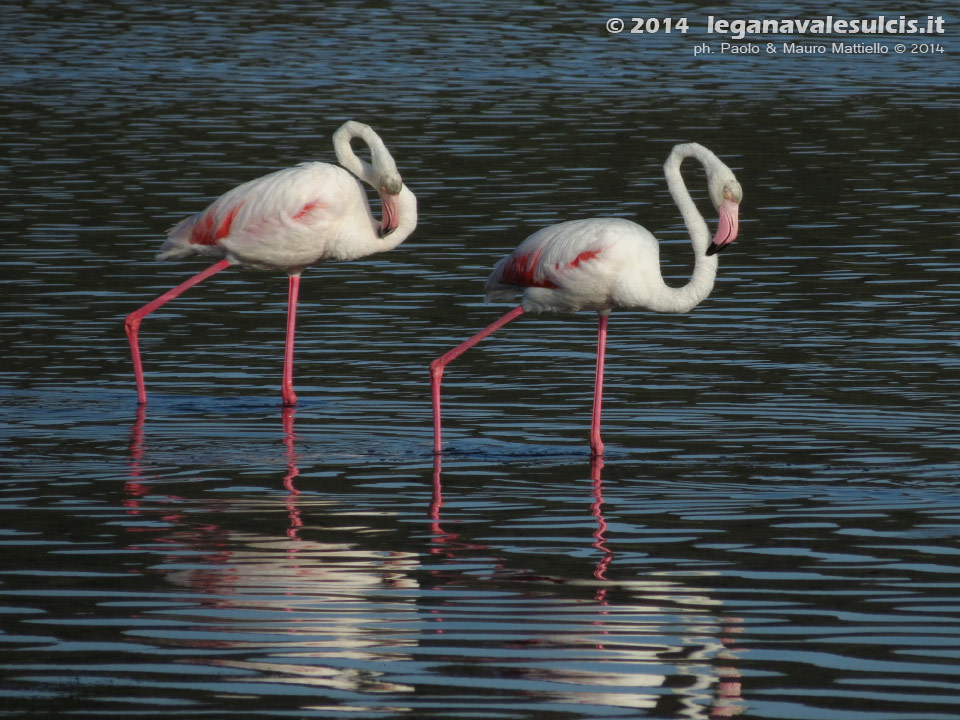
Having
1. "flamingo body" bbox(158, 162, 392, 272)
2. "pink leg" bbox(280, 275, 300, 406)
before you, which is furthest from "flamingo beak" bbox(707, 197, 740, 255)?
"flamingo body" bbox(158, 162, 392, 272)

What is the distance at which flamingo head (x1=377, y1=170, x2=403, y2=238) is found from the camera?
437 inches

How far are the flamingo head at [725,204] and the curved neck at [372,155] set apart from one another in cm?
231

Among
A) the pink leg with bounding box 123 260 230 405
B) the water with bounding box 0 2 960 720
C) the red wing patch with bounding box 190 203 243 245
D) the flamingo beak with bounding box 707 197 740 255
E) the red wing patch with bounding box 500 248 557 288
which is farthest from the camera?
the red wing patch with bounding box 190 203 243 245

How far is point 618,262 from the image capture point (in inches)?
369

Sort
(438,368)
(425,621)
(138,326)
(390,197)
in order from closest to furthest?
(425,621), (438,368), (390,197), (138,326)

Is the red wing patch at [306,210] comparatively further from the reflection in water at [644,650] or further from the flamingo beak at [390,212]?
the reflection in water at [644,650]

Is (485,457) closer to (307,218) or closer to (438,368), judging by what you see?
(438,368)

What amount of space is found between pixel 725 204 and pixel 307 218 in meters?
2.98

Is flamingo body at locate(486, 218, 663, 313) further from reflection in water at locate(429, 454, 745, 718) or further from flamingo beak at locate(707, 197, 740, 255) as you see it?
reflection in water at locate(429, 454, 745, 718)

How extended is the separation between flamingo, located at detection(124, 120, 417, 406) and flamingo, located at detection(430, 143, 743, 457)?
1722 mm

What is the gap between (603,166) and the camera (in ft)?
66.9

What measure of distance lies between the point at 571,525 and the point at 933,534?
1.43m

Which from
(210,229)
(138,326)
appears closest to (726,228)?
(210,229)

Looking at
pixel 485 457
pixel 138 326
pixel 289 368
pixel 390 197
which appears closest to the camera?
pixel 485 457
